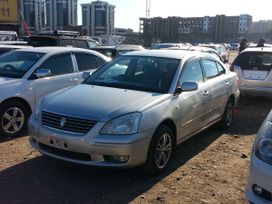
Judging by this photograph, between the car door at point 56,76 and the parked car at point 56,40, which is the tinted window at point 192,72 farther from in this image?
the parked car at point 56,40

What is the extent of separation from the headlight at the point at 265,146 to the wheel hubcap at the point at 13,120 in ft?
14.4

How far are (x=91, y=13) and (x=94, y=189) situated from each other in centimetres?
5979

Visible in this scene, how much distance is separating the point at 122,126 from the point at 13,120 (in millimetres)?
2877

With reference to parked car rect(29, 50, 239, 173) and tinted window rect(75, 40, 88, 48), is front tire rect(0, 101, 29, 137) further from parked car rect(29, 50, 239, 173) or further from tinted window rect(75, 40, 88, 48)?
tinted window rect(75, 40, 88, 48)

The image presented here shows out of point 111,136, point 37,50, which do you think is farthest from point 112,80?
point 37,50

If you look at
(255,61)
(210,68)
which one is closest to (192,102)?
(210,68)

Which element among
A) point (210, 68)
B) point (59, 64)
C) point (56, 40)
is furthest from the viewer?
point (56, 40)

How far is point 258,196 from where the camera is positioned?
11.2 feet

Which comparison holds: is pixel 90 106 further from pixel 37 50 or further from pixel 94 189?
pixel 37 50

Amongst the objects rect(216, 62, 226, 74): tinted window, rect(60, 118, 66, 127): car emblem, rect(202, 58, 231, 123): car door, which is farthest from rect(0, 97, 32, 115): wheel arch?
rect(216, 62, 226, 74): tinted window

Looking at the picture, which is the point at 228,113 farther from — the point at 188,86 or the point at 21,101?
the point at 21,101

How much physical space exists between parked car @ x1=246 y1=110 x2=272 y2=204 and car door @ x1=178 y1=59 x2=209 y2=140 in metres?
1.86

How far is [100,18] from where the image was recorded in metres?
61.7

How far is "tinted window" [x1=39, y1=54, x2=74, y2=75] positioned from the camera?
7.25 m
